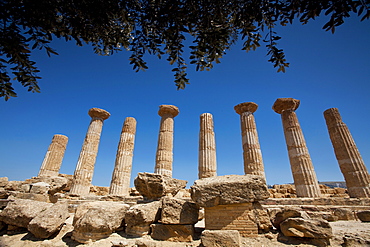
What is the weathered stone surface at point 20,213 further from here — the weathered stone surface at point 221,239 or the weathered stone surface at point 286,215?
the weathered stone surface at point 286,215

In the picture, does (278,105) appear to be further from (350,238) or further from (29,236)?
(29,236)

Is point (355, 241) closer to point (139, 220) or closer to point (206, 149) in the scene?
point (139, 220)

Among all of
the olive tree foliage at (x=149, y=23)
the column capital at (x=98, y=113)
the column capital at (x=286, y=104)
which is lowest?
the olive tree foliage at (x=149, y=23)

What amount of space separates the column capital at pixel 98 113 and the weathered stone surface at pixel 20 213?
11146 millimetres

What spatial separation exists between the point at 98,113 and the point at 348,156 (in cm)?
1830

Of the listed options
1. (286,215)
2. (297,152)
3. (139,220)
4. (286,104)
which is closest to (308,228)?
(286,215)

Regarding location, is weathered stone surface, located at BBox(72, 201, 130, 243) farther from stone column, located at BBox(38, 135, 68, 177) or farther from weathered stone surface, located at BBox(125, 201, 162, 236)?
stone column, located at BBox(38, 135, 68, 177)

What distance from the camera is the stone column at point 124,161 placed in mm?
12694

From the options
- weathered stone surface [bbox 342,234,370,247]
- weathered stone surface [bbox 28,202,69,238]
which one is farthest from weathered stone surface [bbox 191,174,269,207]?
weathered stone surface [bbox 28,202,69,238]

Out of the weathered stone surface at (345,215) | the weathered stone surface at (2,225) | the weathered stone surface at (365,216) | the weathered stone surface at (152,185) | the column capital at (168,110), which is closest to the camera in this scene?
the weathered stone surface at (2,225)

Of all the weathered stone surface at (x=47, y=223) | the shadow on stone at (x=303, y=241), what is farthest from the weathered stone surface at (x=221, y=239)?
the weathered stone surface at (x=47, y=223)

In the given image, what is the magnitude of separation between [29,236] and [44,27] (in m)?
4.78

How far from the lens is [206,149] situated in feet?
41.7

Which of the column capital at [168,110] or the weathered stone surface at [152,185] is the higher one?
the column capital at [168,110]
